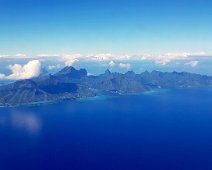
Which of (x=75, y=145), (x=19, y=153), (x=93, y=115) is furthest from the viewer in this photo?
(x=93, y=115)

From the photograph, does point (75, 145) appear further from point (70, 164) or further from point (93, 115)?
point (93, 115)

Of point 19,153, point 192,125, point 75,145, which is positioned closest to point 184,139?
point 192,125

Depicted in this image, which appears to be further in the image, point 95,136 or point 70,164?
point 95,136

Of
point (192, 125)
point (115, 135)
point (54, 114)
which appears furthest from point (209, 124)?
point (54, 114)

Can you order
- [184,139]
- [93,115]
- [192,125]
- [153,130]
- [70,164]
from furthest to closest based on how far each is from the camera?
[93,115] → [192,125] → [153,130] → [184,139] → [70,164]

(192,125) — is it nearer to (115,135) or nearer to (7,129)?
(115,135)

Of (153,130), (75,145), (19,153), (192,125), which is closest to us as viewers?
(19,153)
